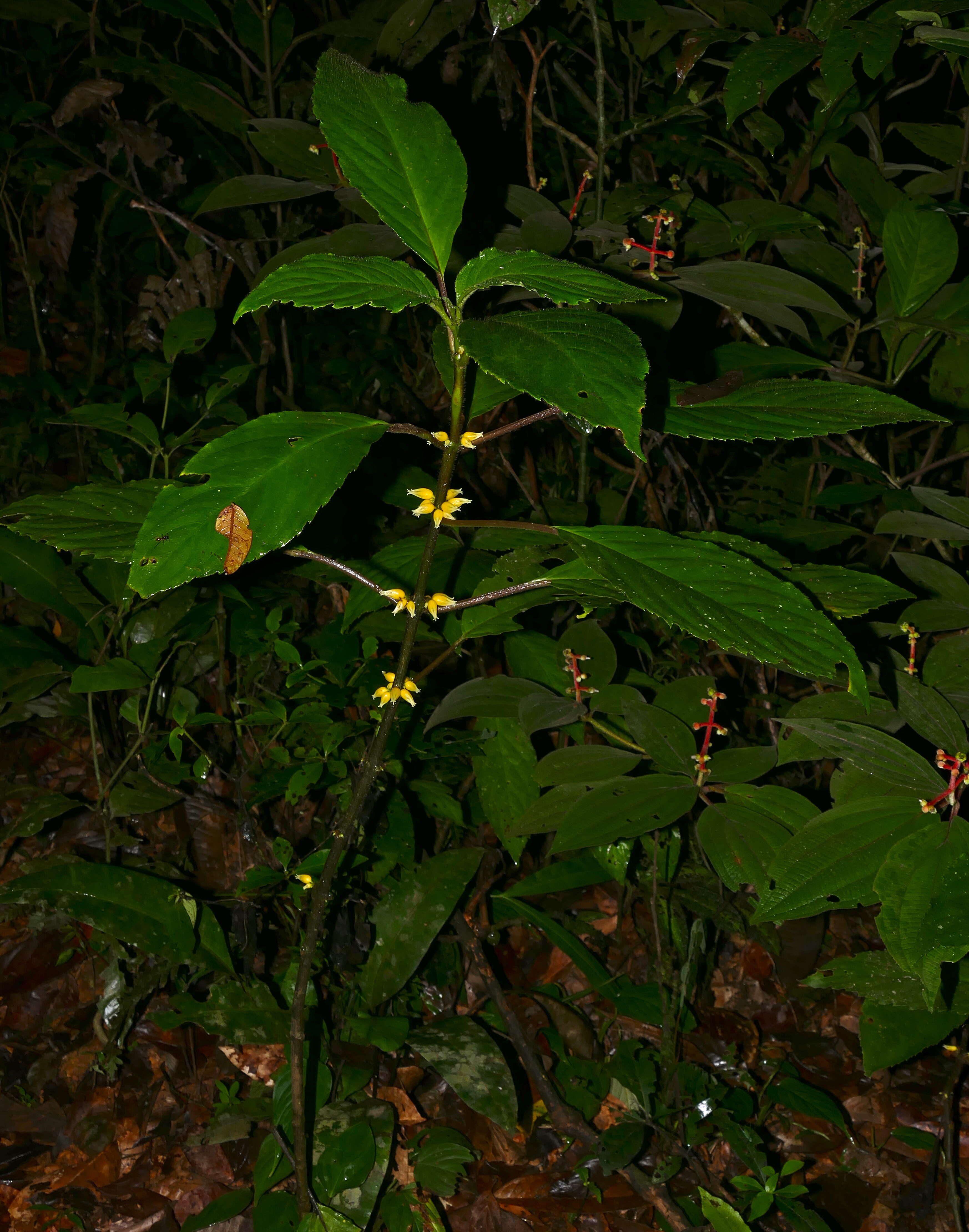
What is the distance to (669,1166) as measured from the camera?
4.64ft

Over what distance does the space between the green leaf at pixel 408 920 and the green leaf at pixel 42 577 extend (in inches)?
29.0

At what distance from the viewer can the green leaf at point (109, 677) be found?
4.52 ft

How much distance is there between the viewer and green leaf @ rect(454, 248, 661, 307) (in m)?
0.57

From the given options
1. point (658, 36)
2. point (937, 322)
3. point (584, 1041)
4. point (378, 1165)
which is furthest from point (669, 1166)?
point (658, 36)

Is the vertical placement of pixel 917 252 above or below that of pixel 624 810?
above

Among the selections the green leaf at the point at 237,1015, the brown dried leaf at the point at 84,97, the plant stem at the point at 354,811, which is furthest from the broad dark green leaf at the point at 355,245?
the green leaf at the point at 237,1015

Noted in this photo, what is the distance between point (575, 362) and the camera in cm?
56

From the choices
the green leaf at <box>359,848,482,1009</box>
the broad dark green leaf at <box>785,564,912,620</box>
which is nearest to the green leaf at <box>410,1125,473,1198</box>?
the green leaf at <box>359,848,482,1009</box>

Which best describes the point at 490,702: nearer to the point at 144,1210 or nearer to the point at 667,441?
the point at 667,441

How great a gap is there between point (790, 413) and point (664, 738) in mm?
493

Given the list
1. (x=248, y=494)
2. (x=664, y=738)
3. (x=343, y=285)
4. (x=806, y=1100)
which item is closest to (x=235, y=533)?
(x=248, y=494)

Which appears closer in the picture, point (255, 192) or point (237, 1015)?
point (255, 192)

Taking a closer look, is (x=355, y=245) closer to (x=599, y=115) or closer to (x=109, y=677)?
(x=599, y=115)

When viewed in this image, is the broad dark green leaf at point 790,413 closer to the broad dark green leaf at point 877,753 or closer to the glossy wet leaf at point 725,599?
the glossy wet leaf at point 725,599
